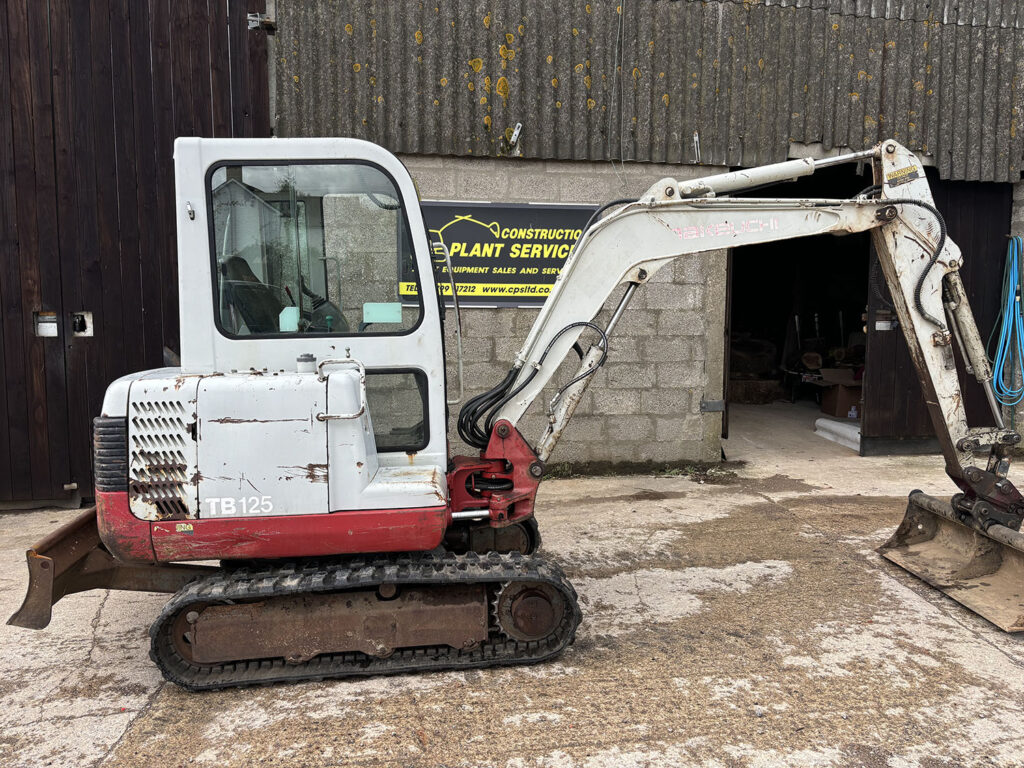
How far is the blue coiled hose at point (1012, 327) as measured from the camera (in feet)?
26.0

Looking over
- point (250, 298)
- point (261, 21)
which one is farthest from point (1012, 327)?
point (261, 21)

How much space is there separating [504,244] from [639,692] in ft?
15.0

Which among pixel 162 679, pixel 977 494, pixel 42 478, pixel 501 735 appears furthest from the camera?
pixel 42 478

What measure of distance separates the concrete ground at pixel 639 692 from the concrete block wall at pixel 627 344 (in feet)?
7.53

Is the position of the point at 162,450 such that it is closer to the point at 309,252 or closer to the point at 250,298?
the point at 250,298

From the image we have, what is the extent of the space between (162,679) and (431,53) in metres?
5.63

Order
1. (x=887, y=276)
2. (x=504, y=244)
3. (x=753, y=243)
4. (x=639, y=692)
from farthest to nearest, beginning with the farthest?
(x=504, y=244) → (x=887, y=276) → (x=753, y=243) → (x=639, y=692)

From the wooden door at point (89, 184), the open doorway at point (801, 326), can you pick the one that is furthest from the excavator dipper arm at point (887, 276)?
the open doorway at point (801, 326)

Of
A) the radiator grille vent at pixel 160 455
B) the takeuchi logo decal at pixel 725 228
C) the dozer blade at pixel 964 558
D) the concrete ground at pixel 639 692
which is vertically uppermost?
the takeuchi logo decal at pixel 725 228

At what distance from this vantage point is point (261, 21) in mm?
6434

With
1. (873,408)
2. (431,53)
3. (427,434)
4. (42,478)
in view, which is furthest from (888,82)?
(42,478)

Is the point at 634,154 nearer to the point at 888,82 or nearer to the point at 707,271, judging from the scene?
the point at 707,271

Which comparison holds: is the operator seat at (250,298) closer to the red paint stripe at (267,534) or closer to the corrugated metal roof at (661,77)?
the red paint stripe at (267,534)

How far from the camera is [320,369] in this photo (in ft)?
10.6
